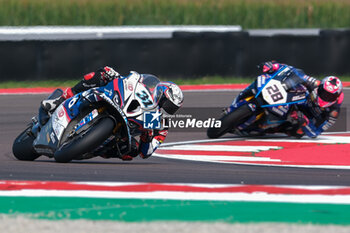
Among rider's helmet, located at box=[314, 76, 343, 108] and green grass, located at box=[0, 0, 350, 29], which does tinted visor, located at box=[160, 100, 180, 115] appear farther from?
green grass, located at box=[0, 0, 350, 29]

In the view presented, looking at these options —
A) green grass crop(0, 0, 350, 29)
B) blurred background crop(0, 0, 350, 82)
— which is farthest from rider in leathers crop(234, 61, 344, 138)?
green grass crop(0, 0, 350, 29)

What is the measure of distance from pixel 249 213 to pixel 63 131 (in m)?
2.94

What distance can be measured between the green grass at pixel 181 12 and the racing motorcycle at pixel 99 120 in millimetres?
19142

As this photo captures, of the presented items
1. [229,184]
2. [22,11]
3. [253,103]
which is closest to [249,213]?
[229,184]

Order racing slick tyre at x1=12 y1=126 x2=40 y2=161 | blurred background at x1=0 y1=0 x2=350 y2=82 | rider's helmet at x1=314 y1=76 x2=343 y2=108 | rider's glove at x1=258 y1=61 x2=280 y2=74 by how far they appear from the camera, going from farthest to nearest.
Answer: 1. blurred background at x1=0 y1=0 x2=350 y2=82
2. rider's glove at x1=258 y1=61 x2=280 y2=74
3. rider's helmet at x1=314 y1=76 x2=343 y2=108
4. racing slick tyre at x1=12 y1=126 x2=40 y2=161

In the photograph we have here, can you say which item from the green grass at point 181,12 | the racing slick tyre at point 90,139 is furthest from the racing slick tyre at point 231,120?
the green grass at point 181,12

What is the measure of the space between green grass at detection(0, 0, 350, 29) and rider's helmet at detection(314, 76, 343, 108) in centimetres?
1718

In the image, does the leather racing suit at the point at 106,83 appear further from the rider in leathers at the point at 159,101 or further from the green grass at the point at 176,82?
the green grass at the point at 176,82

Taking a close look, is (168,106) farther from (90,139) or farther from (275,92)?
(275,92)

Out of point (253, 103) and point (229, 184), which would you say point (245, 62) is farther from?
point (229, 184)

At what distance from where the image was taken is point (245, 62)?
18172 millimetres

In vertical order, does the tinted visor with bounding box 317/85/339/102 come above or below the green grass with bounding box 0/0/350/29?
above

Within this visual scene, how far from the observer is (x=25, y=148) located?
8711 millimetres

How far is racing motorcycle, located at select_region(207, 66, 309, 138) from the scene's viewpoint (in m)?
11.3
